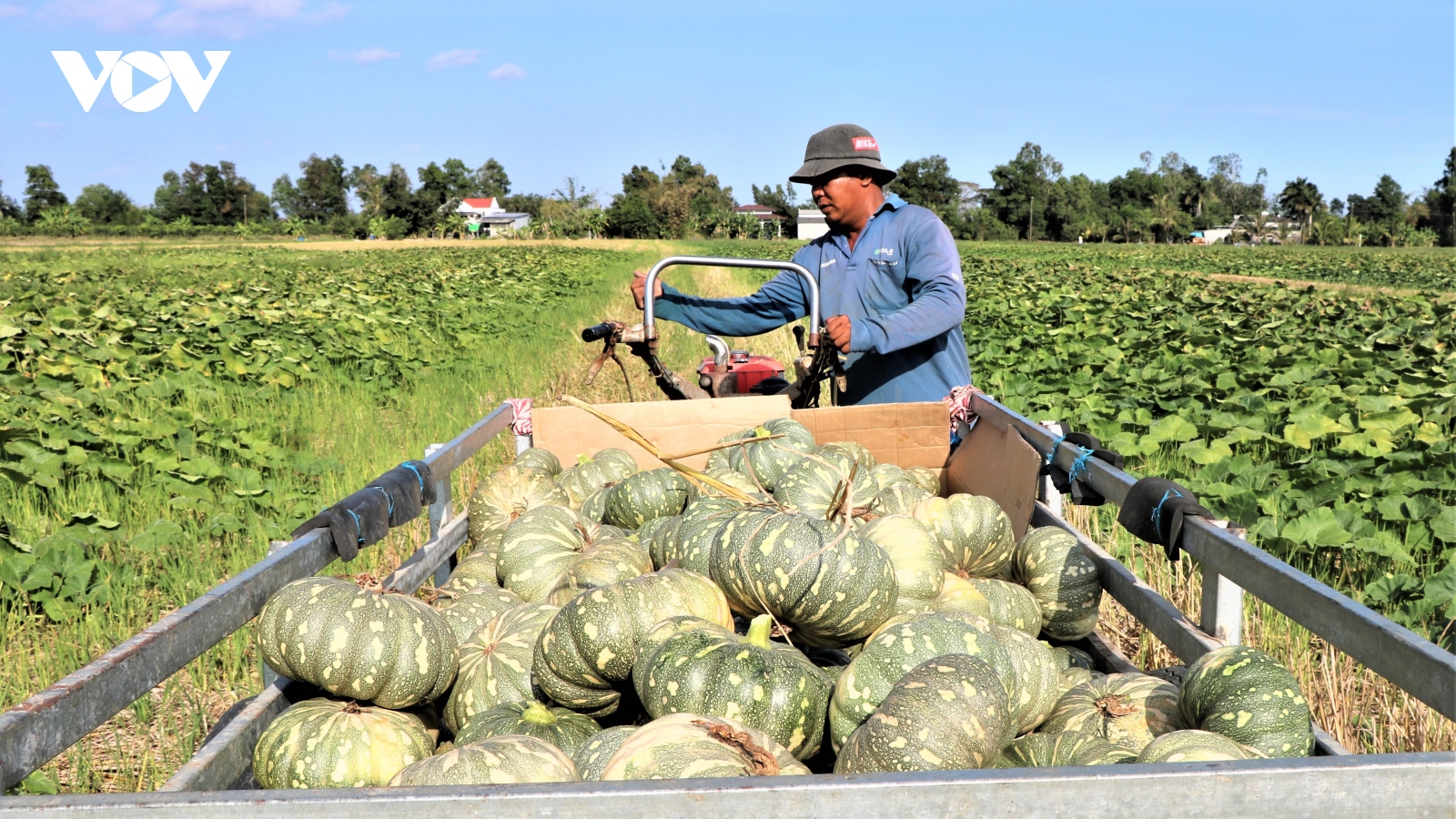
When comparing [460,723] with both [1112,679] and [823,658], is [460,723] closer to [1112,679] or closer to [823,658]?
[823,658]

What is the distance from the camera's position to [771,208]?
498ft

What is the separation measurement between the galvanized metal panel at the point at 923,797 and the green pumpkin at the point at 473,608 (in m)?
1.40

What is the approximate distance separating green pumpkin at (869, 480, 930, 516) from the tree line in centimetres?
10250

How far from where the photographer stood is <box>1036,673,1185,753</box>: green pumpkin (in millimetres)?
2340

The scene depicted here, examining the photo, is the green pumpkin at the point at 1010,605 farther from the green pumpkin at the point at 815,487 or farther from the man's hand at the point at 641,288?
the man's hand at the point at 641,288

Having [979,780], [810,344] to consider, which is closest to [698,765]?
[979,780]

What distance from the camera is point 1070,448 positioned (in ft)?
12.0

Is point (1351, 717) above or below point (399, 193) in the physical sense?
below

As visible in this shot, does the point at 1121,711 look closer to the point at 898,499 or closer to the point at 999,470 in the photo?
the point at 898,499

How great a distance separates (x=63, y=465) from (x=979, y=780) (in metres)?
6.45

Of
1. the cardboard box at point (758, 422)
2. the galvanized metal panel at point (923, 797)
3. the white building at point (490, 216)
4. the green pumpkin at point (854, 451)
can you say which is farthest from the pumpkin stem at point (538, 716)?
the white building at point (490, 216)

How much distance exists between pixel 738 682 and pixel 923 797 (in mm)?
746

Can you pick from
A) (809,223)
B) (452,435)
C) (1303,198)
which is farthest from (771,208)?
(452,435)

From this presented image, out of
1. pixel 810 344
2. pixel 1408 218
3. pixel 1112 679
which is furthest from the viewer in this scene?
pixel 1408 218
